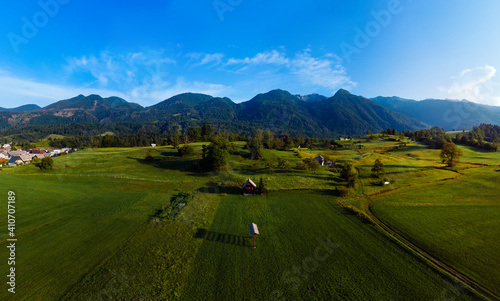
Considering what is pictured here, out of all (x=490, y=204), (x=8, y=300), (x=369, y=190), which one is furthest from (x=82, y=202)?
(x=490, y=204)

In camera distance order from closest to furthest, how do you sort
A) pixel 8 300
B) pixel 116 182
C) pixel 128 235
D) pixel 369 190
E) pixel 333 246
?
pixel 8 300 < pixel 333 246 < pixel 128 235 < pixel 369 190 < pixel 116 182

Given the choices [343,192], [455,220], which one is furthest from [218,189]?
[455,220]

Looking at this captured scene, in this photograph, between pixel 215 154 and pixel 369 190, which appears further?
pixel 215 154

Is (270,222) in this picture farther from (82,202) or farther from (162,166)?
(162,166)

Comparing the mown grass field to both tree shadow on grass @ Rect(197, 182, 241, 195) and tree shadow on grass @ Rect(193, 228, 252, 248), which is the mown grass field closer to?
tree shadow on grass @ Rect(193, 228, 252, 248)

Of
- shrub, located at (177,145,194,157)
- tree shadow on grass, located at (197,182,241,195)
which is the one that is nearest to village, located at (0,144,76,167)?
shrub, located at (177,145,194,157)

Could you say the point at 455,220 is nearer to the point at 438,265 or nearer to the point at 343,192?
the point at 438,265
